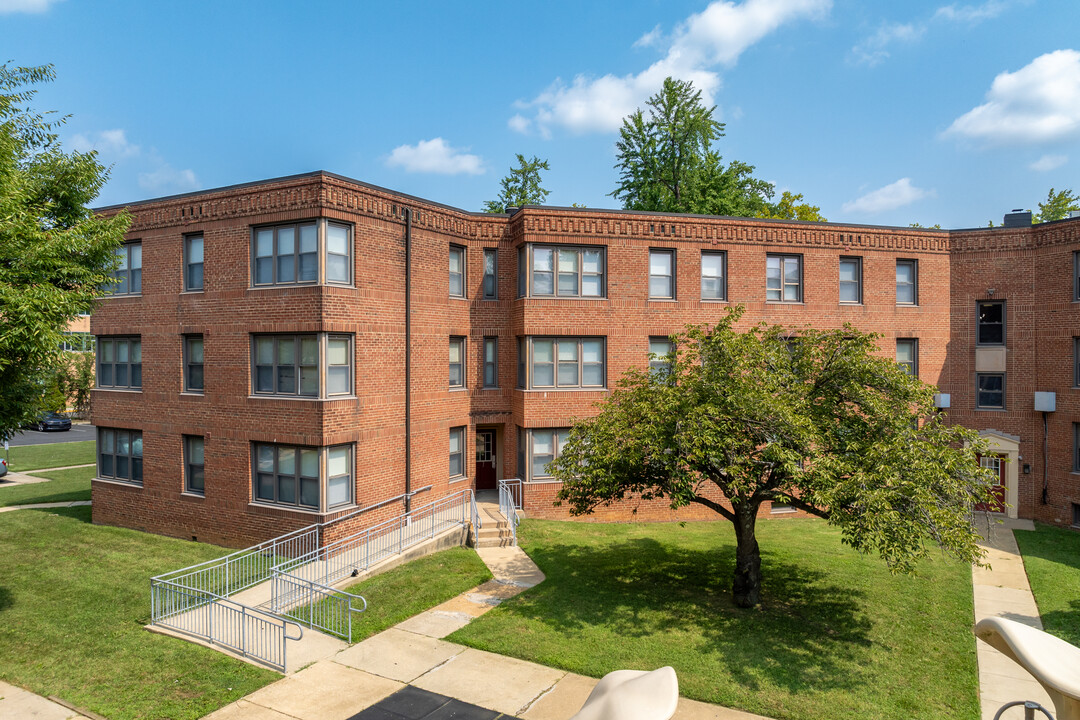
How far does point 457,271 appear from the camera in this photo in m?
20.4

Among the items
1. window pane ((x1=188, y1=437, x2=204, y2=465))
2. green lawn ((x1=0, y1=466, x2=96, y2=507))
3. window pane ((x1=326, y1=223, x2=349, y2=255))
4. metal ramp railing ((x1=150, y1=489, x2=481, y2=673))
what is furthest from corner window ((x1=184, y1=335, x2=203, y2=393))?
green lawn ((x1=0, y1=466, x2=96, y2=507))

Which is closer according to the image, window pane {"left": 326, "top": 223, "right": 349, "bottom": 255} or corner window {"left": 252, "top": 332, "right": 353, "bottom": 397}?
corner window {"left": 252, "top": 332, "right": 353, "bottom": 397}

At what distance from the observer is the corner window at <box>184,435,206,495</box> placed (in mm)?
17969

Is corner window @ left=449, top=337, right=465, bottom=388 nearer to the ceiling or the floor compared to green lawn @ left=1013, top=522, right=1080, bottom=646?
nearer to the ceiling

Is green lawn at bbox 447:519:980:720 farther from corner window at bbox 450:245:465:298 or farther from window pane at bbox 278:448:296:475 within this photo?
corner window at bbox 450:245:465:298

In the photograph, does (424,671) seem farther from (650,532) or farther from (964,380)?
(964,380)

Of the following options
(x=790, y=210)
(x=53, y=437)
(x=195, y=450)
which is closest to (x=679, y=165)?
(x=790, y=210)

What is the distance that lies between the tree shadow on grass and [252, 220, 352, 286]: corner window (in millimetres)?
9024

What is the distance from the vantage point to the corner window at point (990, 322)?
21.9 meters

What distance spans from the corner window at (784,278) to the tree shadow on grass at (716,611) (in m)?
9.25

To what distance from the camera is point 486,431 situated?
859 inches

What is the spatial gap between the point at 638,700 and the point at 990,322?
23.3 meters

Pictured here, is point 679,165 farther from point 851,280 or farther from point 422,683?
point 422,683

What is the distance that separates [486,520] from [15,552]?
1261 cm
